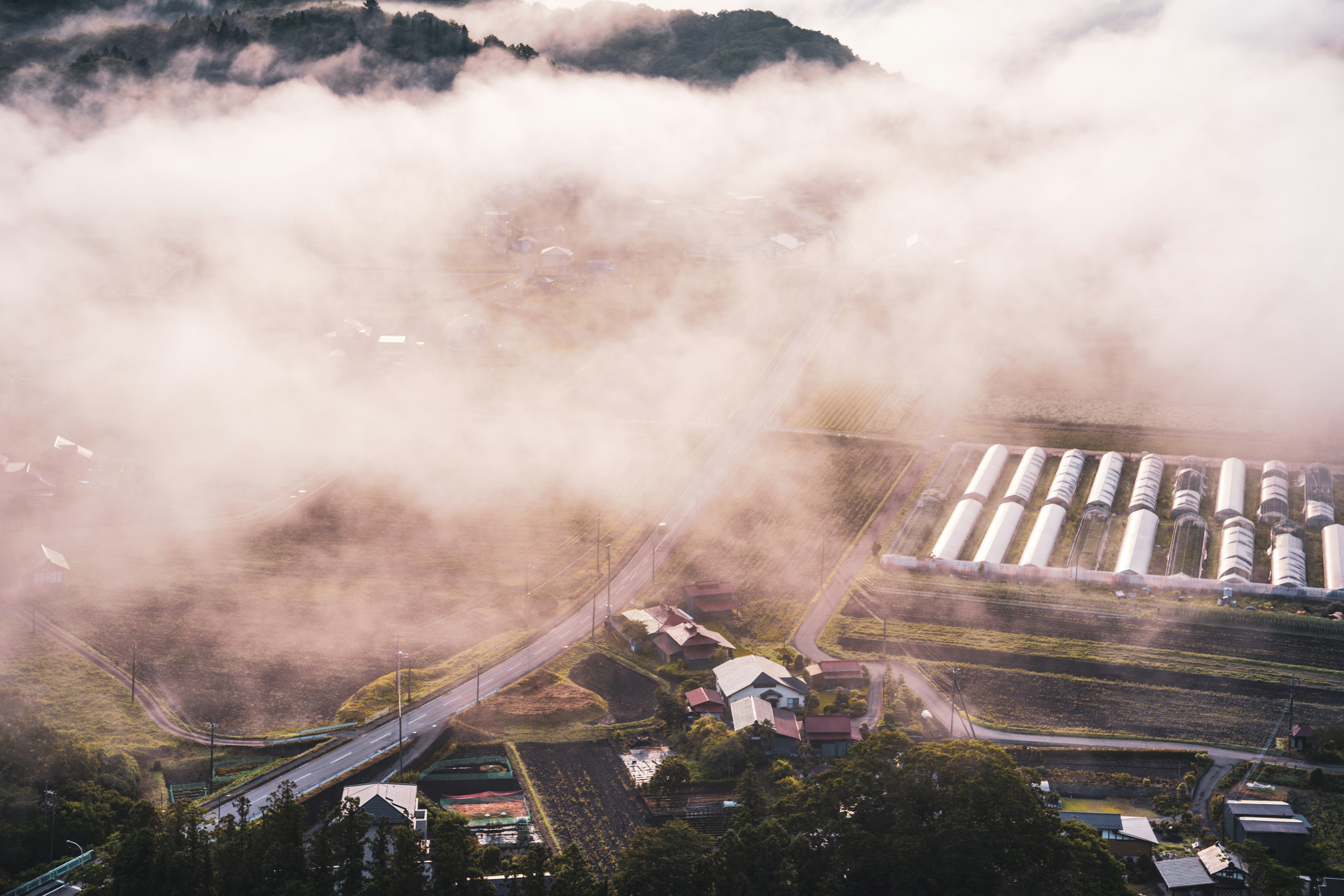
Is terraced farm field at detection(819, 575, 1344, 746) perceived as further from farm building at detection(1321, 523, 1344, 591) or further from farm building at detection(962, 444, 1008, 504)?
farm building at detection(962, 444, 1008, 504)

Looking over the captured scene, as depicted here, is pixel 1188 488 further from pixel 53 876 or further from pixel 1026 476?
pixel 53 876

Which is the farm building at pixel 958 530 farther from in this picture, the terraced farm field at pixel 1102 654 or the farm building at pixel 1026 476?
the terraced farm field at pixel 1102 654

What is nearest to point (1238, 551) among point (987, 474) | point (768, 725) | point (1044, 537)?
point (1044, 537)

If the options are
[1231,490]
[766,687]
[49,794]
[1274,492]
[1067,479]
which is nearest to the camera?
[49,794]

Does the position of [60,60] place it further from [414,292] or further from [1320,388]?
[1320,388]

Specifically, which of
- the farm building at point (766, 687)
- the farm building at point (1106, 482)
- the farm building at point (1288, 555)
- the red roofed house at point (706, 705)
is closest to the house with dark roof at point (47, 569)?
the red roofed house at point (706, 705)

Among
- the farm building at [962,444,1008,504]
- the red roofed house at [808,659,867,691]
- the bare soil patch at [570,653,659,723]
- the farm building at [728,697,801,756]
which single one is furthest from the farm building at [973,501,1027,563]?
the bare soil patch at [570,653,659,723]
